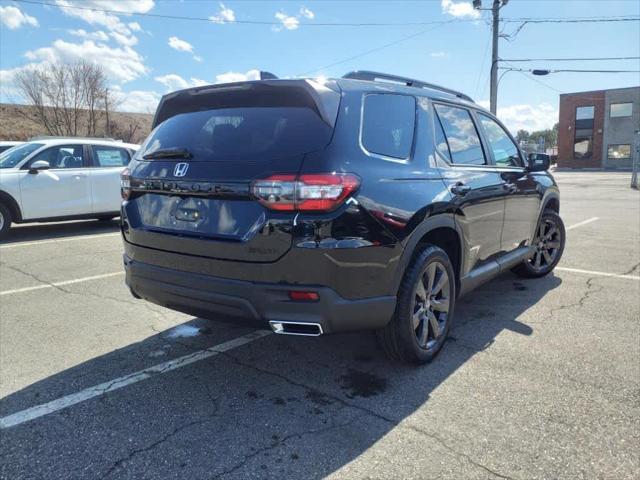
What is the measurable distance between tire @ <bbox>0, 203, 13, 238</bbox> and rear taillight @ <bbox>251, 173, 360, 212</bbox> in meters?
7.77

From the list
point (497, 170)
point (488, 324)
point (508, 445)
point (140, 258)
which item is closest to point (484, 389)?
point (508, 445)

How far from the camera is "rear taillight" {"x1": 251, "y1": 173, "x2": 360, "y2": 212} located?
2676 millimetres

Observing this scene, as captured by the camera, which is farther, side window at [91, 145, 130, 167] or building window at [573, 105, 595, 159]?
building window at [573, 105, 595, 159]

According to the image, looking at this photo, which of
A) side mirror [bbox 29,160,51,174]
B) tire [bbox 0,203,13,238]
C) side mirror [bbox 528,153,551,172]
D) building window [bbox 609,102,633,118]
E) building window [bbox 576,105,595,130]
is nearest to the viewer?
side mirror [bbox 528,153,551,172]

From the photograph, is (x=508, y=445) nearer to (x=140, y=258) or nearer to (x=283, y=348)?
(x=283, y=348)

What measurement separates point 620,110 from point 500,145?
56.1m

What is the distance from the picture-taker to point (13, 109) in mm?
49062

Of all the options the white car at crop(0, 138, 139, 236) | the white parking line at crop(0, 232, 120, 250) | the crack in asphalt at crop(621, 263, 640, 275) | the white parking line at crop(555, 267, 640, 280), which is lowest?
the white parking line at crop(555, 267, 640, 280)

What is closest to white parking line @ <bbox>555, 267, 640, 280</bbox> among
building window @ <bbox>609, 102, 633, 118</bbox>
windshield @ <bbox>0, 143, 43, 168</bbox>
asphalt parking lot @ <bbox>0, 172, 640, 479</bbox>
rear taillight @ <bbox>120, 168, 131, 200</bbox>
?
asphalt parking lot @ <bbox>0, 172, 640, 479</bbox>

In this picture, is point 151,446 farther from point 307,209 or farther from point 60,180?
point 60,180

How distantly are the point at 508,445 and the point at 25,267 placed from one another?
616 centimetres

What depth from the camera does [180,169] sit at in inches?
121

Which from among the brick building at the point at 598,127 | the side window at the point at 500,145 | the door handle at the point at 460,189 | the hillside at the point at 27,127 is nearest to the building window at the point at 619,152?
the brick building at the point at 598,127

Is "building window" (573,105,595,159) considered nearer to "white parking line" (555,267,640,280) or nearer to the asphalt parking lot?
"white parking line" (555,267,640,280)
